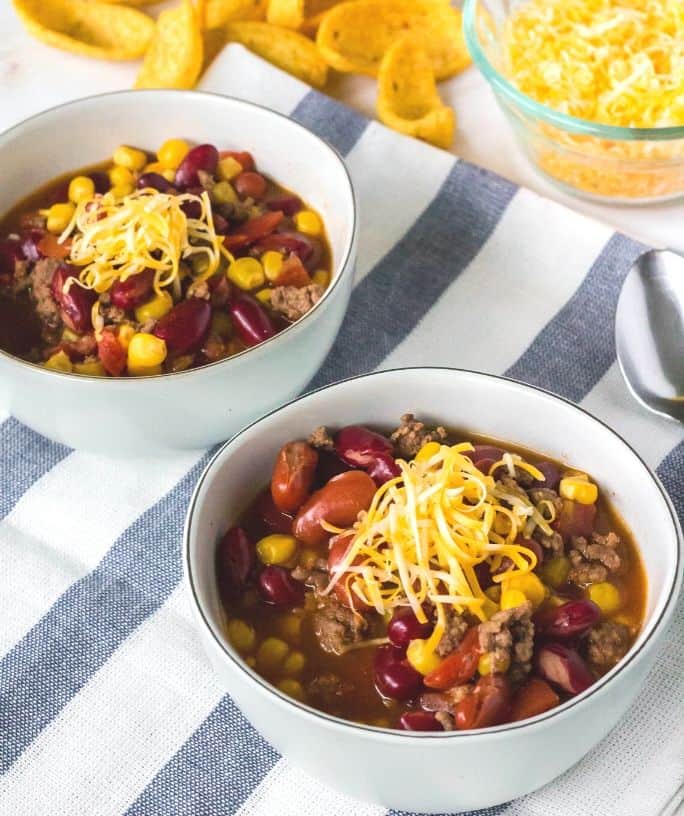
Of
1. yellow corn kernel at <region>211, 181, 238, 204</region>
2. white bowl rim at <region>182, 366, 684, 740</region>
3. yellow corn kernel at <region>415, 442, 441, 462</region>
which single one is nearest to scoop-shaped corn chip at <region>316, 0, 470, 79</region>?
yellow corn kernel at <region>211, 181, 238, 204</region>

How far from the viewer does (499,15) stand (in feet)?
10.8

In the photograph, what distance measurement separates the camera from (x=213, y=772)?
6.95 feet

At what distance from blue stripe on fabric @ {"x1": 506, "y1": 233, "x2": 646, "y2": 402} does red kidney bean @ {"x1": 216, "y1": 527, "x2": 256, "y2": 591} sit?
949mm

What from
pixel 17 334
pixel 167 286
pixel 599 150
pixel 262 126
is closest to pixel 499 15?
pixel 599 150

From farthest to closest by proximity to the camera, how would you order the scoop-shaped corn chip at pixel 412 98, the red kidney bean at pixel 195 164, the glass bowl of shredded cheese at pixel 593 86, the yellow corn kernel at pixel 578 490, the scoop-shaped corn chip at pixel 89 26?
the scoop-shaped corn chip at pixel 89 26, the scoop-shaped corn chip at pixel 412 98, the glass bowl of shredded cheese at pixel 593 86, the red kidney bean at pixel 195 164, the yellow corn kernel at pixel 578 490

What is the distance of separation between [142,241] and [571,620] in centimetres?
126

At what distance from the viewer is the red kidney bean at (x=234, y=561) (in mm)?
2068

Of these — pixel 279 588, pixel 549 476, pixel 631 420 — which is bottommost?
pixel 631 420

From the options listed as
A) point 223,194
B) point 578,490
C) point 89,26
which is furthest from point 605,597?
point 89,26

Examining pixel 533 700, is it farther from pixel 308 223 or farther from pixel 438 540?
pixel 308 223

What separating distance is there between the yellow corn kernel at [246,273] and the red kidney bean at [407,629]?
0.99 metres

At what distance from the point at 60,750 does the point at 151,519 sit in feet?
1.83

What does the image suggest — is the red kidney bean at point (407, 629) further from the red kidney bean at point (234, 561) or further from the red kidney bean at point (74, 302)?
the red kidney bean at point (74, 302)

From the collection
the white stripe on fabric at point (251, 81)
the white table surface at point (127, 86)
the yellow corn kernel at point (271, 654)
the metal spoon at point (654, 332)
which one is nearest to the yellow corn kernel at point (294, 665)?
the yellow corn kernel at point (271, 654)
